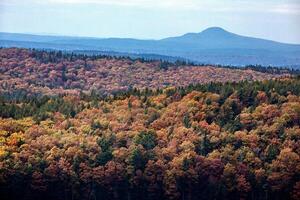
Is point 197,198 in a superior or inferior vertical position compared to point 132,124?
inferior

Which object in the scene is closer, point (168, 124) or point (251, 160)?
point (251, 160)

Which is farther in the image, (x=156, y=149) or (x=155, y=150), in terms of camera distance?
(x=156, y=149)

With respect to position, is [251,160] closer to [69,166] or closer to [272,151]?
[272,151]

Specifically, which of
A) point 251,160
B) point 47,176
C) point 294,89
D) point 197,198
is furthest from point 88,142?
point 294,89
